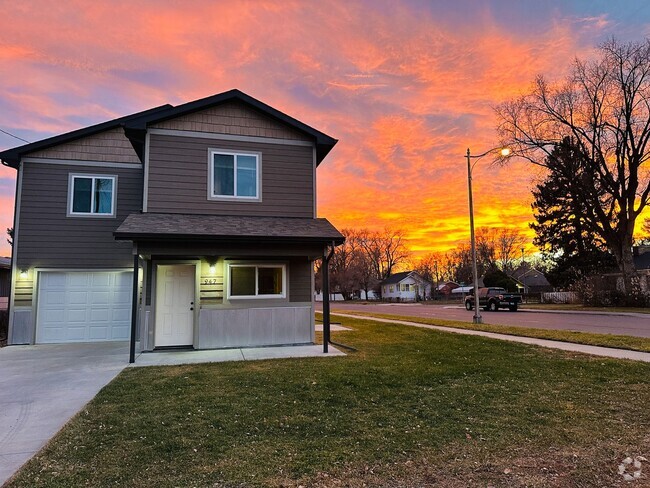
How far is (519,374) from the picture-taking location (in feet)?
24.4

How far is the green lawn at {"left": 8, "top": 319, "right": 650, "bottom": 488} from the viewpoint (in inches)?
145

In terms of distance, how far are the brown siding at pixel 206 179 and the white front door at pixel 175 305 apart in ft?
5.42

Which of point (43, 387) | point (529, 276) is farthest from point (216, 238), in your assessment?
point (529, 276)

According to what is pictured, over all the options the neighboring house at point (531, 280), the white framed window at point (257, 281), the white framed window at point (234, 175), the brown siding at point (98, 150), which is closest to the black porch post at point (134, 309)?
the white framed window at point (257, 281)

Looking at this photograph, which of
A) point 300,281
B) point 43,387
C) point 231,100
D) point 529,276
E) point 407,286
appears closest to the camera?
point 43,387

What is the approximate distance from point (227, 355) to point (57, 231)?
7.13 metres

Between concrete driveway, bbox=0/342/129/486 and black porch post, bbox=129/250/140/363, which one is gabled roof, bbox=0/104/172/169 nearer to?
black porch post, bbox=129/250/140/363

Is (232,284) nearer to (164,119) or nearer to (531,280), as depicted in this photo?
(164,119)

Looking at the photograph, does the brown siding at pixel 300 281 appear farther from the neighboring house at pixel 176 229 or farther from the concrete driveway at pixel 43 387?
the concrete driveway at pixel 43 387

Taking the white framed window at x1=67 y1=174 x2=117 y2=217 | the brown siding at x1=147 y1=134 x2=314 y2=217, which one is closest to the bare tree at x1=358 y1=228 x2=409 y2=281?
the white framed window at x1=67 y1=174 x2=117 y2=217

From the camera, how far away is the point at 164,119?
11.0 meters

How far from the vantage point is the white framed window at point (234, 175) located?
1125cm

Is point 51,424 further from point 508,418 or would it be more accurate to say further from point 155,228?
point 508,418

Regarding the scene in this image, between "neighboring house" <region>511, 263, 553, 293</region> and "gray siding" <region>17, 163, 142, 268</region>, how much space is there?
2044 inches
